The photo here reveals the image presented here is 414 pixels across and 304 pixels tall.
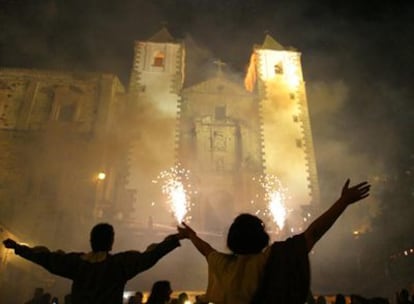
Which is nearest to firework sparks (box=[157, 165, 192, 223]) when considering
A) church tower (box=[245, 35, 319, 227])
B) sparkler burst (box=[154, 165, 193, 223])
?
sparkler burst (box=[154, 165, 193, 223])

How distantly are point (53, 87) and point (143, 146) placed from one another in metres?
10.8

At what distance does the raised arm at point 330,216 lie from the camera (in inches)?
85.4

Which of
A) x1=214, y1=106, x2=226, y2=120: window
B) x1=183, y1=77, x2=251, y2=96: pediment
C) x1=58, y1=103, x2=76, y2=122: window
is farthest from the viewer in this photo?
x1=183, y1=77, x2=251, y2=96: pediment

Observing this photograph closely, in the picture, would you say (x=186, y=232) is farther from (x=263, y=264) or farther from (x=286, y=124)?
(x=286, y=124)

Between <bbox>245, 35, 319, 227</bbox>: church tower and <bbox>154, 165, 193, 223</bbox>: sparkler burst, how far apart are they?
7673 millimetres

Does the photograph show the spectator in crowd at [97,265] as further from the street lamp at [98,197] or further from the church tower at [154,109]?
the church tower at [154,109]

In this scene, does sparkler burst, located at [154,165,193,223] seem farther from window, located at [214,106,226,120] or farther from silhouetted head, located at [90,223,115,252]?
silhouetted head, located at [90,223,115,252]

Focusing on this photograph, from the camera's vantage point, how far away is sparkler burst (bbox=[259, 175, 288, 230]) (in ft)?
99.1

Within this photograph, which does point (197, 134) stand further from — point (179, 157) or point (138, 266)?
point (138, 266)

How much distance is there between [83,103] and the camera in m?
33.4

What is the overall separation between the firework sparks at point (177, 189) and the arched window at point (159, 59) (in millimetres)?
12332

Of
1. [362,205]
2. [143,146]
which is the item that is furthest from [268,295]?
[362,205]

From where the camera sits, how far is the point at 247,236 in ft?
7.61

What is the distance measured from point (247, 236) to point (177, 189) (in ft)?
93.8
